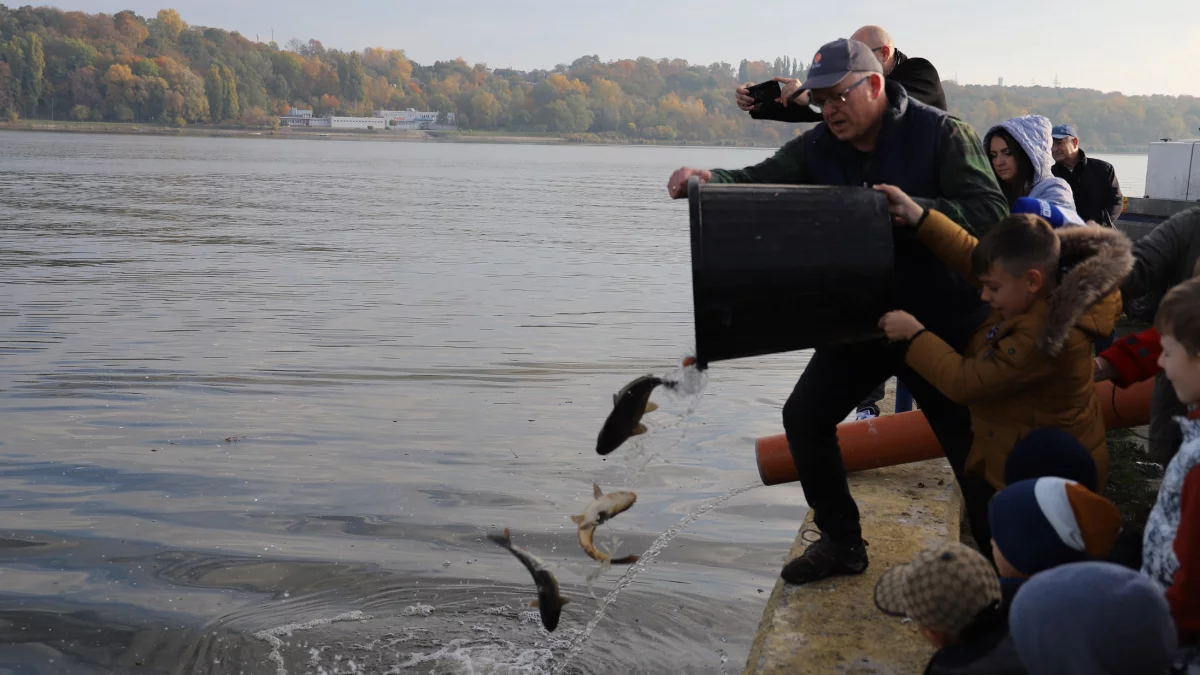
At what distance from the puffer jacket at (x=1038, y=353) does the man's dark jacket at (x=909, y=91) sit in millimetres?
1738

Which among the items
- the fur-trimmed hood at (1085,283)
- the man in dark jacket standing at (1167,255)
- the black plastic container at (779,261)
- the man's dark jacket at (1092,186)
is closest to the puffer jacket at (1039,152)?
the man in dark jacket standing at (1167,255)

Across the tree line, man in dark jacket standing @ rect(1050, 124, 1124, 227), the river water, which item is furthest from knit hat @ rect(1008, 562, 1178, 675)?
the tree line

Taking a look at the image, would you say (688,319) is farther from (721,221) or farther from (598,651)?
(721,221)

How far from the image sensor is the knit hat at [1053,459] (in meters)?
3.40

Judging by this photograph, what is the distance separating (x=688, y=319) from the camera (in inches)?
579

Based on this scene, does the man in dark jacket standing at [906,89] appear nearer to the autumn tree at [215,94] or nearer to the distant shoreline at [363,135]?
the distant shoreline at [363,135]

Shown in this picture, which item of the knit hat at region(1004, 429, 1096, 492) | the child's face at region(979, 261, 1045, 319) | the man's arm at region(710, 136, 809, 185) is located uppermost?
the man's arm at region(710, 136, 809, 185)

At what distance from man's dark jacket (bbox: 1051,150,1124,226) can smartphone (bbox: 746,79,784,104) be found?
4.09 m

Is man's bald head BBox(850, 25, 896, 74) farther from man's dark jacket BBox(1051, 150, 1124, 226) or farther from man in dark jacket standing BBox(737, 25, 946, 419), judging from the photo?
man's dark jacket BBox(1051, 150, 1124, 226)

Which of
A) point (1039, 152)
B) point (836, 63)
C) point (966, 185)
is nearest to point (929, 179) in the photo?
point (966, 185)

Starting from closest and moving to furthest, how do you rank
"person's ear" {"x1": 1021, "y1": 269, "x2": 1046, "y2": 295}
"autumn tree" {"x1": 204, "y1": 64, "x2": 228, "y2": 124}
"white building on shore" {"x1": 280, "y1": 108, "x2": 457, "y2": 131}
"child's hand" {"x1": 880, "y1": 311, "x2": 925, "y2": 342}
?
"person's ear" {"x1": 1021, "y1": 269, "x2": 1046, "y2": 295}
"child's hand" {"x1": 880, "y1": 311, "x2": 925, "y2": 342}
"autumn tree" {"x1": 204, "y1": 64, "x2": 228, "y2": 124}
"white building on shore" {"x1": 280, "y1": 108, "x2": 457, "y2": 131}

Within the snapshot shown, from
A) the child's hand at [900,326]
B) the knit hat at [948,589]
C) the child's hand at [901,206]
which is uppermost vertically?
the child's hand at [901,206]

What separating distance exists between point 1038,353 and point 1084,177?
5612 mm

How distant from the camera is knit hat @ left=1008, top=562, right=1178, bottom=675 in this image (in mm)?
2389
